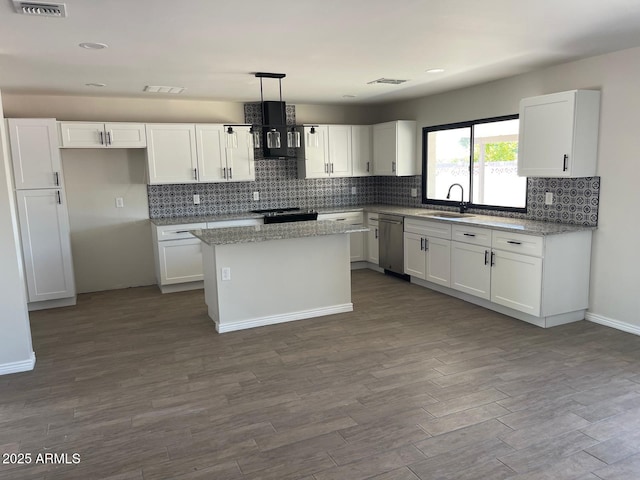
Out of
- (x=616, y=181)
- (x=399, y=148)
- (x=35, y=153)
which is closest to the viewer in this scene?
(x=616, y=181)

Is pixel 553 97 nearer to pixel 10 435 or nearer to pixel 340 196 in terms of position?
pixel 340 196

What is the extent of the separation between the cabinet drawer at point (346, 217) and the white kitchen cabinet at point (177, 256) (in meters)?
1.41

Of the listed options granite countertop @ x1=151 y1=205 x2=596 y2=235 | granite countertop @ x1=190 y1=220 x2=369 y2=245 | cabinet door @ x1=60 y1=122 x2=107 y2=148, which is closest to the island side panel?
granite countertop @ x1=190 y1=220 x2=369 y2=245

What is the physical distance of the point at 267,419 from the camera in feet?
9.58

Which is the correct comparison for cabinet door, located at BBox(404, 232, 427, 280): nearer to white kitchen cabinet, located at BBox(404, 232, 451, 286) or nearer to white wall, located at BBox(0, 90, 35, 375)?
white kitchen cabinet, located at BBox(404, 232, 451, 286)

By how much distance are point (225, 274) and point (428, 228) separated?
2.59m

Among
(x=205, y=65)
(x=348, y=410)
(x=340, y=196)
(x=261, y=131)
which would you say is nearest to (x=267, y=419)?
(x=348, y=410)

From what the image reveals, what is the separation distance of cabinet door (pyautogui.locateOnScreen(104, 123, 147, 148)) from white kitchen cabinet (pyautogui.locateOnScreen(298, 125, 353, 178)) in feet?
7.24

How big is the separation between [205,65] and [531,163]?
323 centimetres

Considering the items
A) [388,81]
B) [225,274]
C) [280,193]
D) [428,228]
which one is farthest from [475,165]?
[225,274]

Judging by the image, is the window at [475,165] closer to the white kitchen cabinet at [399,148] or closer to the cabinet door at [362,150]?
the white kitchen cabinet at [399,148]

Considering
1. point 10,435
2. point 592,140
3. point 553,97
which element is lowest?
point 10,435

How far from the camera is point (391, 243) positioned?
21.2ft

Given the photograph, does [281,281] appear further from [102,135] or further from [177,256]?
[102,135]
